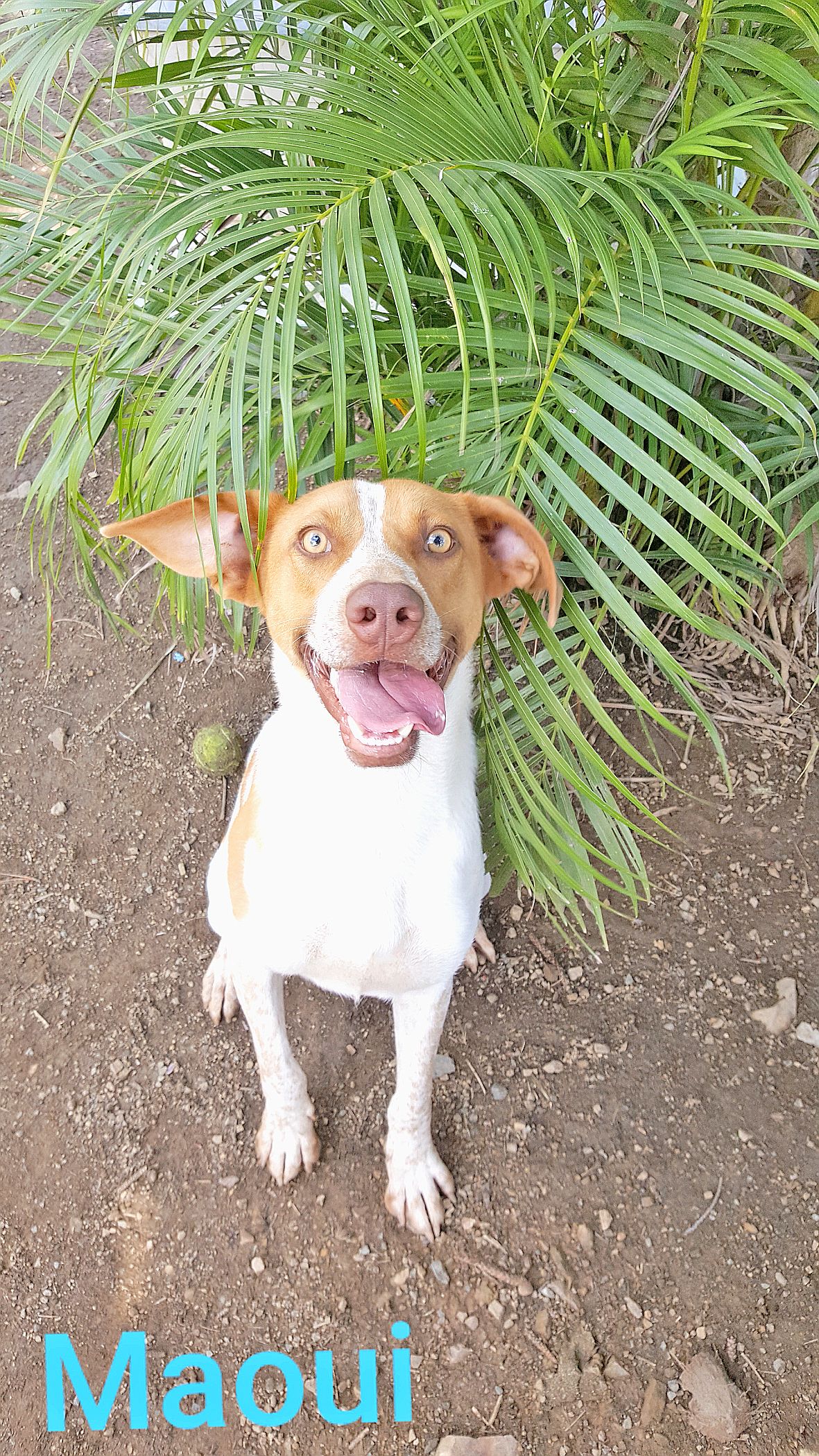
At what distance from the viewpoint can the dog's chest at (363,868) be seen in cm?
176

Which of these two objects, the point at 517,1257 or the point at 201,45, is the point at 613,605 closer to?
the point at 201,45

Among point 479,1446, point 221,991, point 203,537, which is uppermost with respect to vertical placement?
point 203,537

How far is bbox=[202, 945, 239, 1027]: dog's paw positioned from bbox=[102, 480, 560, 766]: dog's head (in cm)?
118

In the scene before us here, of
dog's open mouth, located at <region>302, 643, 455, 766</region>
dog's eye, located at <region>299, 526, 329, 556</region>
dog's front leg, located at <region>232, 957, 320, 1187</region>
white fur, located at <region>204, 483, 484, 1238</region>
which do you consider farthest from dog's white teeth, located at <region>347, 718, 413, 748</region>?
dog's front leg, located at <region>232, 957, 320, 1187</region>

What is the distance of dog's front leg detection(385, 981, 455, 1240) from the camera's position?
2.13 meters

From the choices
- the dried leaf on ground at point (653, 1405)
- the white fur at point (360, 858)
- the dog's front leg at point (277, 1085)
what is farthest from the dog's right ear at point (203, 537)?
the dried leaf on ground at point (653, 1405)

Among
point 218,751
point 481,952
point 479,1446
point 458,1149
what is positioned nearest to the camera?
point 479,1446

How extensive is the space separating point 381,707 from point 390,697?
0.02 metres

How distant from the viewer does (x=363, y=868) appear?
179 centimetres

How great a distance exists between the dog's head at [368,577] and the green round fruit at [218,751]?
4.28 feet

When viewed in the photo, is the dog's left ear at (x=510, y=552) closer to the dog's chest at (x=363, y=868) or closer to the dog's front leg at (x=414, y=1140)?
the dog's chest at (x=363, y=868)

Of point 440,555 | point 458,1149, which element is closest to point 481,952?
point 458,1149

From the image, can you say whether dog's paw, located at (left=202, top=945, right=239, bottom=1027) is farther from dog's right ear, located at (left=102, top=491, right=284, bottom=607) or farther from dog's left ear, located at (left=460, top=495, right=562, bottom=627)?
dog's left ear, located at (left=460, top=495, right=562, bottom=627)

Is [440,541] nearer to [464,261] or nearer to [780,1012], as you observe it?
[464,261]
